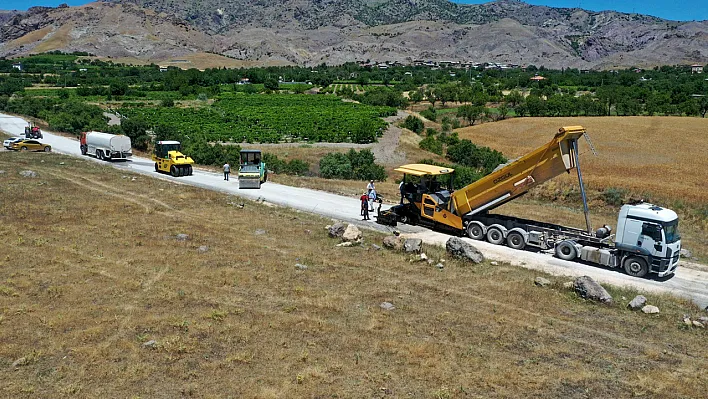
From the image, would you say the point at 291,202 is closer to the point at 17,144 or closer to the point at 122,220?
the point at 122,220

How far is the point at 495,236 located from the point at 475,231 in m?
0.95

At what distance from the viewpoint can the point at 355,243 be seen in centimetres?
2328

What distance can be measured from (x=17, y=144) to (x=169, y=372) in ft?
148

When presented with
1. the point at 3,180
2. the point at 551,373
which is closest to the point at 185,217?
the point at 3,180

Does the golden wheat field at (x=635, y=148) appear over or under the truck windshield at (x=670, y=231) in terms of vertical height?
under

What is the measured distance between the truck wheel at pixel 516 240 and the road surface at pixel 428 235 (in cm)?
28

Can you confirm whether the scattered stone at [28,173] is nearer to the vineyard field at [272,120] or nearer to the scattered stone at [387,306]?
the scattered stone at [387,306]

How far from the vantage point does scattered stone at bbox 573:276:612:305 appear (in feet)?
56.7

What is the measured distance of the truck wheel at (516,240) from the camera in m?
23.1

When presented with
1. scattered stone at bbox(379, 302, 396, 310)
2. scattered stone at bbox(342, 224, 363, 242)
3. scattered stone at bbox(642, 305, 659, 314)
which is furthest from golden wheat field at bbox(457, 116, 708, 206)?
scattered stone at bbox(379, 302, 396, 310)

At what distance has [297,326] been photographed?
49.5ft

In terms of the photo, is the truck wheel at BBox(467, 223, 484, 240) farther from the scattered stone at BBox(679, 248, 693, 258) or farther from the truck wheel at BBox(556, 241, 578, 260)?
the scattered stone at BBox(679, 248, 693, 258)

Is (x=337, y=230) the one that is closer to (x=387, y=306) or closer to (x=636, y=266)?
(x=387, y=306)

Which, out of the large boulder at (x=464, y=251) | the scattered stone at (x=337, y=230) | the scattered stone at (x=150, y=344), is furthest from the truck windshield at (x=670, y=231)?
the scattered stone at (x=150, y=344)
